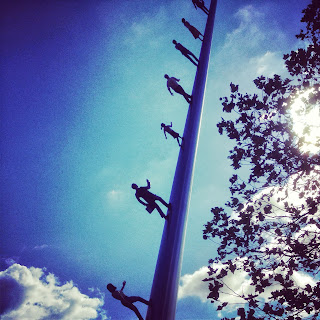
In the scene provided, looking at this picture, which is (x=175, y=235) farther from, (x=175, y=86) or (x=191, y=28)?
(x=191, y=28)

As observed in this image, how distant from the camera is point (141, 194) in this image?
343 cm

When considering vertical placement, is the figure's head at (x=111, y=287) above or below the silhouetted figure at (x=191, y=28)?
below

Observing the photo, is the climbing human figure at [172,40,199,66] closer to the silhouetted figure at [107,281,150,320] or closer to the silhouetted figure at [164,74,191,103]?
the silhouetted figure at [164,74,191,103]

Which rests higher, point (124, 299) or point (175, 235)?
point (175, 235)

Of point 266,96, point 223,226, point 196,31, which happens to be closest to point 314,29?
point 266,96

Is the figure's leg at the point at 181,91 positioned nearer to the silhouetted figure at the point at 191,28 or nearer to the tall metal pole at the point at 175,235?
the tall metal pole at the point at 175,235

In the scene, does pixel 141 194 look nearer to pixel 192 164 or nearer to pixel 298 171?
pixel 192 164

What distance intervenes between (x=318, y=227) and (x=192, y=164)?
5.99 m

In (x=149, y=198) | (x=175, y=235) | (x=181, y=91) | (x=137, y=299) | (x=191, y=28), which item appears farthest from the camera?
(x=191, y=28)

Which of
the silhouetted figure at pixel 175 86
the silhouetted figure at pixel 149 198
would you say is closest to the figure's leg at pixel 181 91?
the silhouetted figure at pixel 175 86

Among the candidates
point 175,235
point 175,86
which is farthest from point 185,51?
point 175,235

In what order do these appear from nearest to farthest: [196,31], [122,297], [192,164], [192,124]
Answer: [122,297] → [192,164] → [192,124] → [196,31]

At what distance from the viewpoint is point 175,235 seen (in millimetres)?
3004

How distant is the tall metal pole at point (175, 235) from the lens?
103 inches
